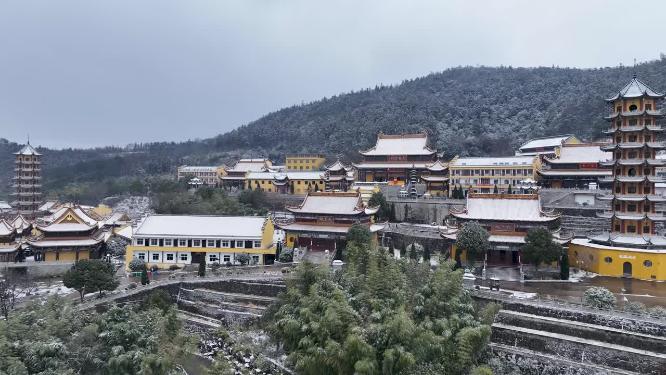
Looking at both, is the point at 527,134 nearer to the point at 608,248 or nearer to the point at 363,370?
the point at 608,248

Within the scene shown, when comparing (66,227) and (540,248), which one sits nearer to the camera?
(540,248)

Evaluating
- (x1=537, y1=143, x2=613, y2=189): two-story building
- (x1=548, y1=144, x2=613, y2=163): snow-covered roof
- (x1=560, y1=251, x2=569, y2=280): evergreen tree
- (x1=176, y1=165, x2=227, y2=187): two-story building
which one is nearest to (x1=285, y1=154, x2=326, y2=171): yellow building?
(x1=176, y1=165, x2=227, y2=187): two-story building

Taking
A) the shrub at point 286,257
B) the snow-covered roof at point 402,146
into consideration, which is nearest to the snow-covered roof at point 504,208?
the shrub at point 286,257

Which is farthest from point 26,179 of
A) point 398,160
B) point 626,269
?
point 626,269

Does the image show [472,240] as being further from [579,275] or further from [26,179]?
[26,179]

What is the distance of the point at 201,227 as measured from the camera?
1591 inches

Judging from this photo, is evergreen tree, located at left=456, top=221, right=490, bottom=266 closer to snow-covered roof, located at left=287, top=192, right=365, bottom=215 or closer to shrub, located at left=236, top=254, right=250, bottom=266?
snow-covered roof, located at left=287, top=192, right=365, bottom=215

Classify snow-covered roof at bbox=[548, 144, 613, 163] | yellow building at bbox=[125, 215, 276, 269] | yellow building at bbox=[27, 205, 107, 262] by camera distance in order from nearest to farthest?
yellow building at bbox=[125, 215, 276, 269] → yellow building at bbox=[27, 205, 107, 262] → snow-covered roof at bbox=[548, 144, 613, 163]

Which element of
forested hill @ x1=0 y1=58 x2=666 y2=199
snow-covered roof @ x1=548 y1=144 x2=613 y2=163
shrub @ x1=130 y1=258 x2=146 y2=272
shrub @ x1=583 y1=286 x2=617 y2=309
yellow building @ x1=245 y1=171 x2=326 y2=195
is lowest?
shrub @ x1=130 y1=258 x2=146 y2=272

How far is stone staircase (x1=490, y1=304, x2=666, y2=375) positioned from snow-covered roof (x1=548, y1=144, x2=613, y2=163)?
32.6m

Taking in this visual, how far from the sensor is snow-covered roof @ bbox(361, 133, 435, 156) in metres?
62.2

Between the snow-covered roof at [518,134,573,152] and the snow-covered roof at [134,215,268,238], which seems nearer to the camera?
the snow-covered roof at [134,215,268,238]

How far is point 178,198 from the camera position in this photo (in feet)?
192

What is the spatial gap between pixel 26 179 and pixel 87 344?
4652 centimetres
